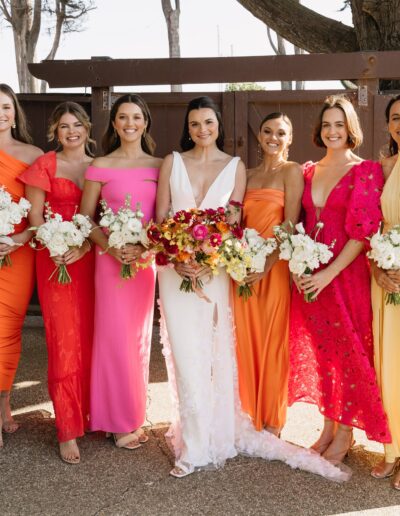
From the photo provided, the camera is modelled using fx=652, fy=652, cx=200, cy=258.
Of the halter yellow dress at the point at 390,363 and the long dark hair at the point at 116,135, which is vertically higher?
the long dark hair at the point at 116,135

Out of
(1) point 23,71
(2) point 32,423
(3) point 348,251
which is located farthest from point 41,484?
(1) point 23,71

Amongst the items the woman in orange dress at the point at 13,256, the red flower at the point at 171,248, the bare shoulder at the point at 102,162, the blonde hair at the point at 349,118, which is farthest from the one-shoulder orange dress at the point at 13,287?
the blonde hair at the point at 349,118

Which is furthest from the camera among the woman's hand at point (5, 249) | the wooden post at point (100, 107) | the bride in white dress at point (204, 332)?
the wooden post at point (100, 107)

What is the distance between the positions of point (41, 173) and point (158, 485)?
227 cm

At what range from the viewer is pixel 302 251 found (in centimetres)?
409

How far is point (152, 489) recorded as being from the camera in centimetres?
409

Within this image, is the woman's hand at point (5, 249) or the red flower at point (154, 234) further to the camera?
the woman's hand at point (5, 249)

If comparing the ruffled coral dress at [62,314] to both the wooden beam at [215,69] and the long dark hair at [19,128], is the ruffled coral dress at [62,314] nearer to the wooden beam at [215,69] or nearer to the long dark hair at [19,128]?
the long dark hair at [19,128]

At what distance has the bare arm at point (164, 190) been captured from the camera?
449cm

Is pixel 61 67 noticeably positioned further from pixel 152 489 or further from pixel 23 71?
pixel 23 71

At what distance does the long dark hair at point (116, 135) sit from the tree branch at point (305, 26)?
4.74m

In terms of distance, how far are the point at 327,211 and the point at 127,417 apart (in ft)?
6.72

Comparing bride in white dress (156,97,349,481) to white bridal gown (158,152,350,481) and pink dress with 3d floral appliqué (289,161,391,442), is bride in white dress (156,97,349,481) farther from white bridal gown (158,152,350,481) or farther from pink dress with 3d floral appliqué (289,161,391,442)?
pink dress with 3d floral appliqué (289,161,391,442)

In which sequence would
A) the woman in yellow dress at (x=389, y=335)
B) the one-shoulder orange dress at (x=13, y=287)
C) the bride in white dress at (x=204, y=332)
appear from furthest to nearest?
the one-shoulder orange dress at (x=13, y=287)
the bride in white dress at (x=204, y=332)
the woman in yellow dress at (x=389, y=335)
